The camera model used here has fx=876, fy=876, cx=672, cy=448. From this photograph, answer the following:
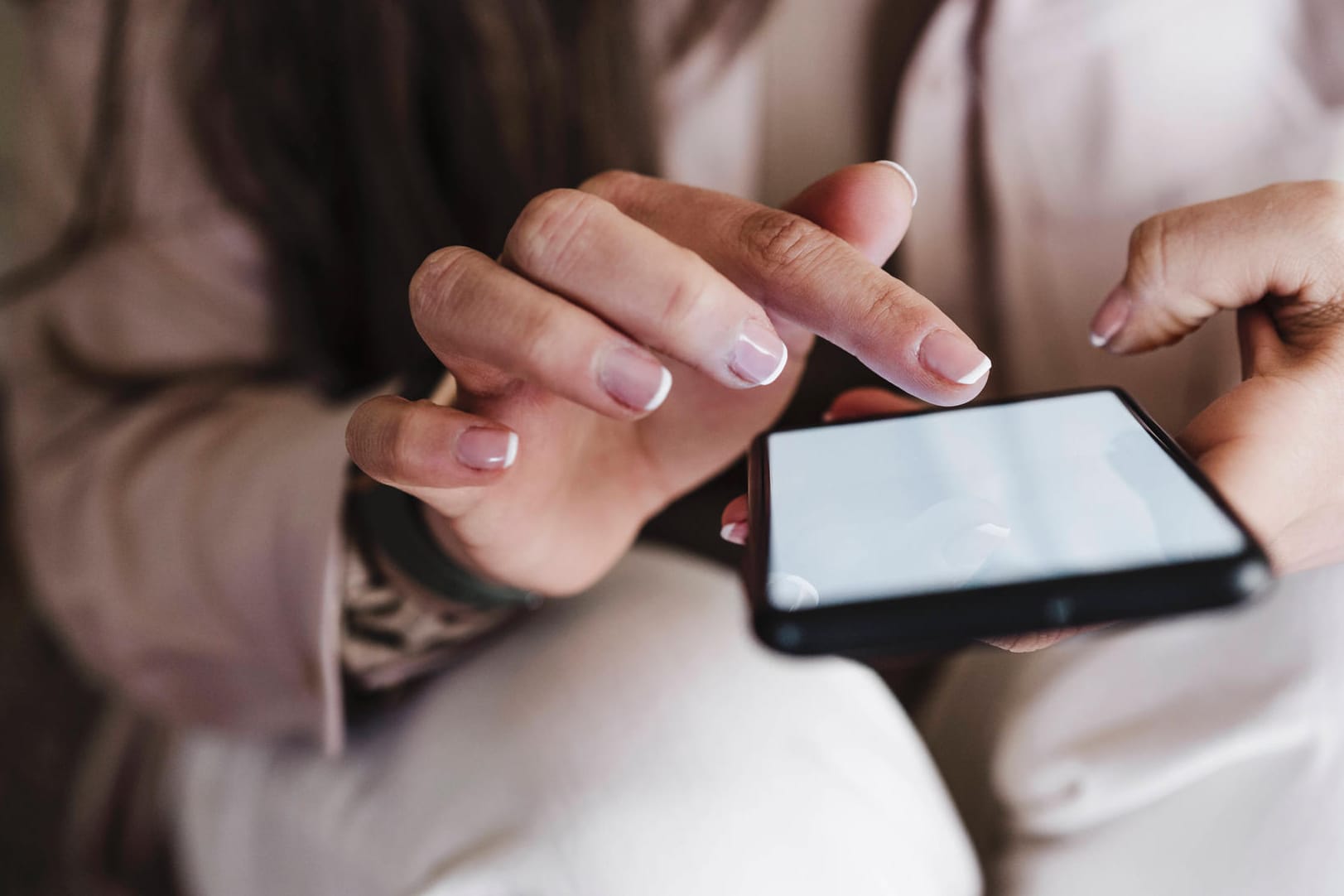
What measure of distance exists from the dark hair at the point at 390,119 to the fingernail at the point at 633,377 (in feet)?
0.56

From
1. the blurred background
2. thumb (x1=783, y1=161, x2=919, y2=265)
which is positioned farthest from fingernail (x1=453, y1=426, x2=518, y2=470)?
the blurred background

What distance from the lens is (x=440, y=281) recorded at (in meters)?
0.23

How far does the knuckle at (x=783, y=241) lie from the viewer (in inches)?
8.9

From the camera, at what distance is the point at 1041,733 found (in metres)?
0.31

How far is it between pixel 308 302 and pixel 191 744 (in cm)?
23

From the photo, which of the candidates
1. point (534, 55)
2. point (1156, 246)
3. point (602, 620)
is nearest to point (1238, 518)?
point (1156, 246)

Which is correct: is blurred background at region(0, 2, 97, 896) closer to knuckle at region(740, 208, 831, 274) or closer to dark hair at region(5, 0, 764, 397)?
dark hair at region(5, 0, 764, 397)

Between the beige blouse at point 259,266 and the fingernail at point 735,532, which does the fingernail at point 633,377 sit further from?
the beige blouse at point 259,266

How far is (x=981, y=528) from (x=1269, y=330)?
105 mm

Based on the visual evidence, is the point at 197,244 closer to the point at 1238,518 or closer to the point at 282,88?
the point at 282,88

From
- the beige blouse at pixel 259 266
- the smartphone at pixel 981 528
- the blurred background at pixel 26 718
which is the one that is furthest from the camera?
the blurred background at pixel 26 718

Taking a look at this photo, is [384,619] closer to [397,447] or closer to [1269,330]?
[397,447]

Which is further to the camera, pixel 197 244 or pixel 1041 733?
pixel 197 244

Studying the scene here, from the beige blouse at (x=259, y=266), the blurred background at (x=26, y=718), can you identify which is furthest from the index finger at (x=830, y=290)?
the blurred background at (x=26, y=718)
